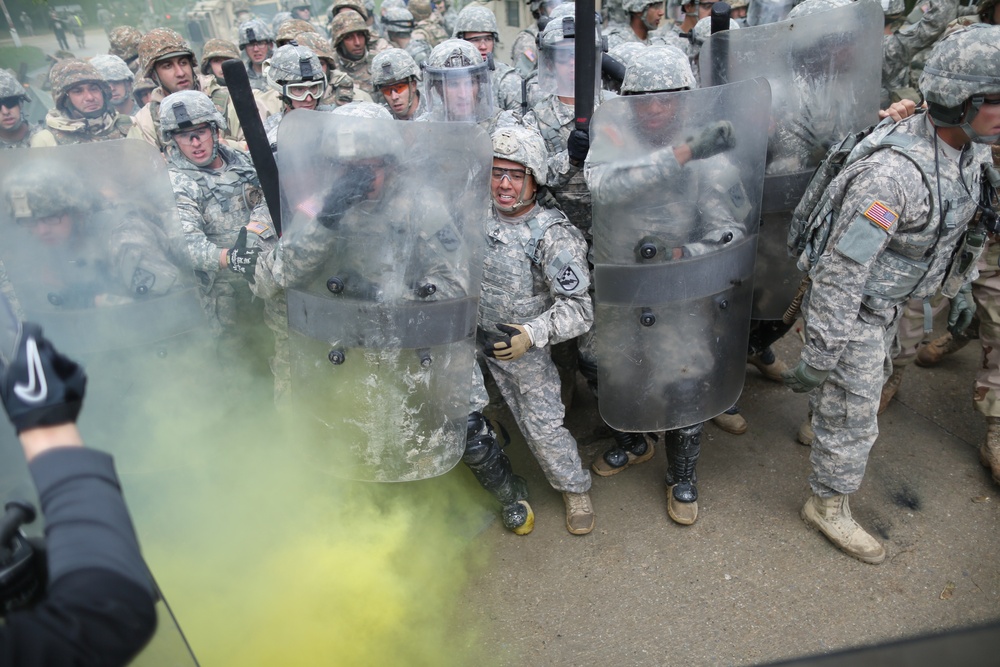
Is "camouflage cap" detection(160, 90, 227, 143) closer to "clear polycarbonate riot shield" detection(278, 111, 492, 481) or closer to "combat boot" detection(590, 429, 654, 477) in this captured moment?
"clear polycarbonate riot shield" detection(278, 111, 492, 481)

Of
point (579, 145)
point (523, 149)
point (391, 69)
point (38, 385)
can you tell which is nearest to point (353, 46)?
point (391, 69)

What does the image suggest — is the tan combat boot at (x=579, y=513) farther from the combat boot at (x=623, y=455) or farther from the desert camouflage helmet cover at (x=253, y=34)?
the desert camouflage helmet cover at (x=253, y=34)

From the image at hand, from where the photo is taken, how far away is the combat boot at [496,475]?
3.25 meters

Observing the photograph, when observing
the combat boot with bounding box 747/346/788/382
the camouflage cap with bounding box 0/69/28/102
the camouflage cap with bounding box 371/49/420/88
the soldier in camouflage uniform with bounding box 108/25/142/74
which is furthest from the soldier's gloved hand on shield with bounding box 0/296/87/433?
the soldier in camouflage uniform with bounding box 108/25/142/74

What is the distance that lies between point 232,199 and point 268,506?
1.92m

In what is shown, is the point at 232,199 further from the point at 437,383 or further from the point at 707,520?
the point at 707,520

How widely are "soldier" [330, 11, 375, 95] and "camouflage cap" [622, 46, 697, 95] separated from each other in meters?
5.38

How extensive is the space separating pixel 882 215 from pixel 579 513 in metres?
1.93

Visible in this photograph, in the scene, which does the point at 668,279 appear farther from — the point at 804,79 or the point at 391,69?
the point at 391,69

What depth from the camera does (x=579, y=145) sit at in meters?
3.27

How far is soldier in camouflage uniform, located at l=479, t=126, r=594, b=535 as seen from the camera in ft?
9.87

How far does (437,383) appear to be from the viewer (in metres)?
2.71

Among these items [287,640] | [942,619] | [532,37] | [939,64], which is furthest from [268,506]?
[532,37]

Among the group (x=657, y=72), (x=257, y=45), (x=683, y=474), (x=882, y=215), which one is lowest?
(x=683, y=474)
